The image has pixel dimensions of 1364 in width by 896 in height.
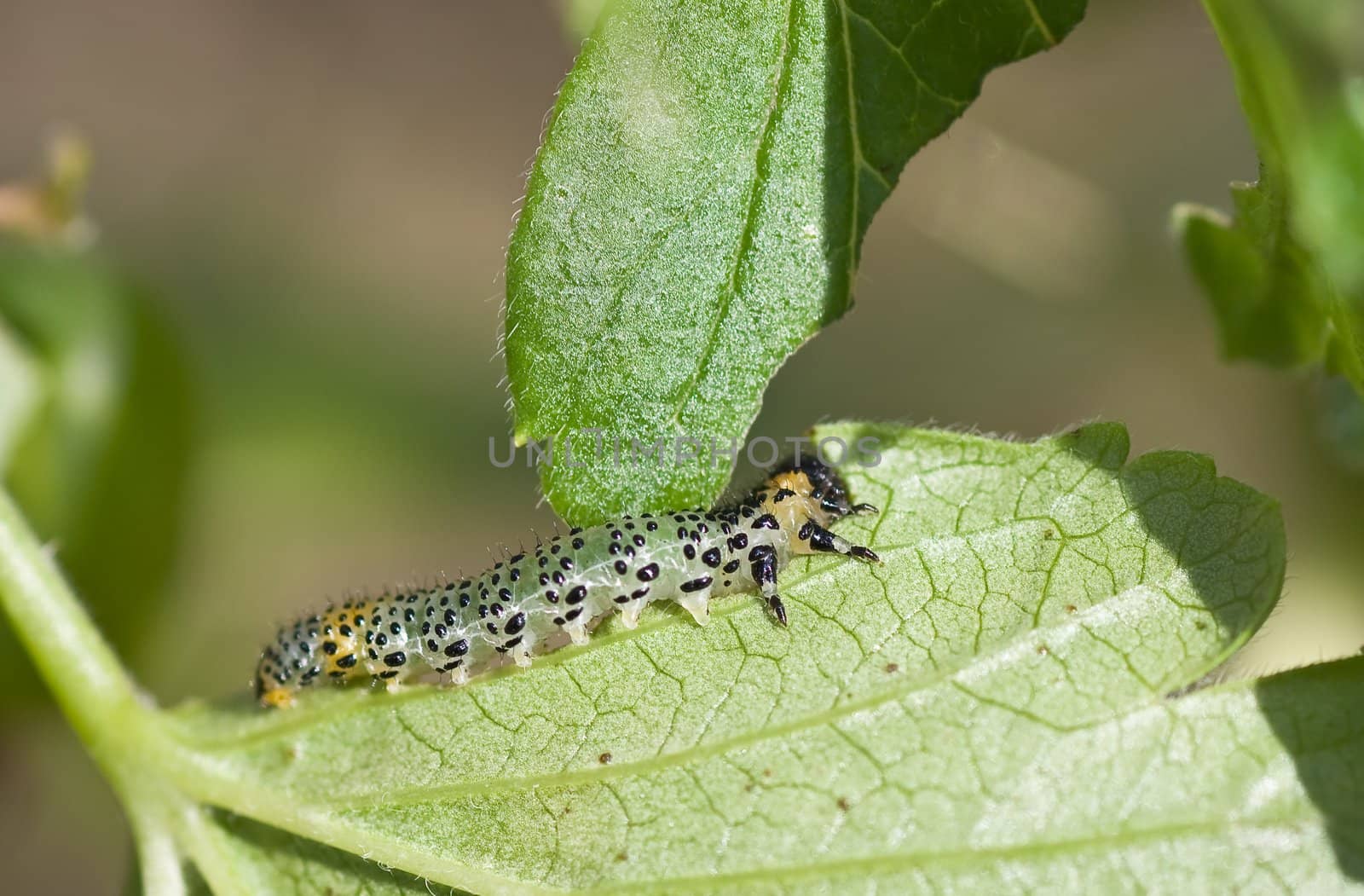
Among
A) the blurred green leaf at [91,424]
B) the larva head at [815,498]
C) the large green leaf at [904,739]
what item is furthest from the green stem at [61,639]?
the larva head at [815,498]

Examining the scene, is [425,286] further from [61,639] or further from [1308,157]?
[1308,157]

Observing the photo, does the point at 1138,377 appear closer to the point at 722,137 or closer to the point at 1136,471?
the point at 1136,471

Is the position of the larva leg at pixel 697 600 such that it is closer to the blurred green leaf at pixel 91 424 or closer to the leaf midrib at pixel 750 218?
the leaf midrib at pixel 750 218

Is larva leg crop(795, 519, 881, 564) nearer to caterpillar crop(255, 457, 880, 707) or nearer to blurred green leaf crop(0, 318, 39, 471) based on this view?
caterpillar crop(255, 457, 880, 707)

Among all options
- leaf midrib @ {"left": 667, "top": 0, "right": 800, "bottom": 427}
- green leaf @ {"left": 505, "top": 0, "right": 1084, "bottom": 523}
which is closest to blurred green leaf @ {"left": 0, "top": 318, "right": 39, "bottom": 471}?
green leaf @ {"left": 505, "top": 0, "right": 1084, "bottom": 523}

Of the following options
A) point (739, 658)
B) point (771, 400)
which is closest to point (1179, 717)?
point (739, 658)
